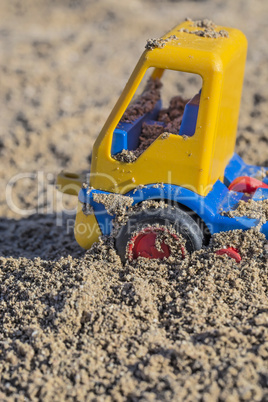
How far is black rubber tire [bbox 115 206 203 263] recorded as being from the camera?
10.2 ft

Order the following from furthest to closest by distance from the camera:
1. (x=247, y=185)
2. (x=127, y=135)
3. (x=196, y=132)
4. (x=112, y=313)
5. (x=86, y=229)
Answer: (x=247, y=185), (x=86, y=229), (x=127, y=135), (x=196, y=132), (x=112, y=313)

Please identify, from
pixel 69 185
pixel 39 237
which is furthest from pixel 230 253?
pixel 39 237

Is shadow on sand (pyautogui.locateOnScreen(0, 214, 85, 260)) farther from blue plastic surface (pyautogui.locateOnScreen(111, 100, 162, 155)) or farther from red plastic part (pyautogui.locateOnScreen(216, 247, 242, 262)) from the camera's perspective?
red plastic part (pyautogui.locateOnScreen(216, 247, 242, 262))

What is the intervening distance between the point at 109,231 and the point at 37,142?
264cm

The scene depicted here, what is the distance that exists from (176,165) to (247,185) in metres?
0.81

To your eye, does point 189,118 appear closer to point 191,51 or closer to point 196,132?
point 196,132

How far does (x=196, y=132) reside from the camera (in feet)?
9.78

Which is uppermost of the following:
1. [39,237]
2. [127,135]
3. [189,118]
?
[189,118]

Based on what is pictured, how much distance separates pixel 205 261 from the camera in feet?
10.2

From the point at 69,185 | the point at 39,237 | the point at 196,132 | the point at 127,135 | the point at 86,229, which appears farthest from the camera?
the point at 39,237

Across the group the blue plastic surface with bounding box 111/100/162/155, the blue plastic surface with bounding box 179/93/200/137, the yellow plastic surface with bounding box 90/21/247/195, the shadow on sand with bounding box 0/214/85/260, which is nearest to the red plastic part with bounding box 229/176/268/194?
the yellow plastic surface with bounding box 90/21/247/195

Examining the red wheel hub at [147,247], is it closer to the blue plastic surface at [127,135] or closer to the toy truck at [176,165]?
the toy truck at [176,165]

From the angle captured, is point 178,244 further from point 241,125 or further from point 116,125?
point 241,125

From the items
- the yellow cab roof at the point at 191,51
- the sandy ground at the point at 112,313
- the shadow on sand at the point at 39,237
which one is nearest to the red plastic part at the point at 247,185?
the sandy ground at the point at 112,313
